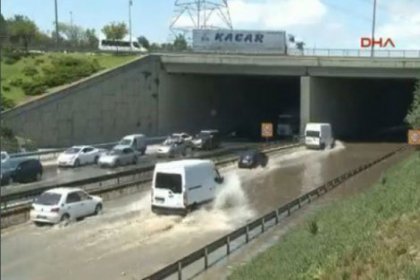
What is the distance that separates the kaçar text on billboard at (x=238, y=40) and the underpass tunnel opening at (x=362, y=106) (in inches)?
381

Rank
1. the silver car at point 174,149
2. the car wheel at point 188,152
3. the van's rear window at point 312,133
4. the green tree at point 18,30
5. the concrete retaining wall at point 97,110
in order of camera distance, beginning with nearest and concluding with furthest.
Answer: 1. the green tree at point 18,30
2. the silver car at point 174,149
3. the car wheel at point 188,152
4. the concrete retaining wall at point 97,110
5. the van's rear window at point 312,133

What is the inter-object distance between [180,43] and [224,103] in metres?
14.7

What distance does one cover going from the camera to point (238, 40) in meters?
84.0

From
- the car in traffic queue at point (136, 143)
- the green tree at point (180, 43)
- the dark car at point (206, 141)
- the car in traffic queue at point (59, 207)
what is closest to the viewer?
the car in traffic queue at point (59, 207)

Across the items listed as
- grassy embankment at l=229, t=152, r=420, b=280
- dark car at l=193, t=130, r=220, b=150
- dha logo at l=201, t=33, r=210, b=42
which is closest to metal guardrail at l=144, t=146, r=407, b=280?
grassy embankment at l=229, t=152, r=420, b=280

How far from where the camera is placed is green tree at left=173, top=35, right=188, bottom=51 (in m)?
80.0

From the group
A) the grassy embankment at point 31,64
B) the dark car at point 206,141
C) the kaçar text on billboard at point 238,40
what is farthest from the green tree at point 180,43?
the dark car at point 206,141

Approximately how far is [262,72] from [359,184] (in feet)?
96.2

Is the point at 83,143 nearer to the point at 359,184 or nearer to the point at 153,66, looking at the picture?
the point at 153,66

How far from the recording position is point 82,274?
59.3 ft

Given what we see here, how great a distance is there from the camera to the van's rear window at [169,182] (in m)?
27.2

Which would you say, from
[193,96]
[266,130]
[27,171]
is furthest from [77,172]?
[266,130]

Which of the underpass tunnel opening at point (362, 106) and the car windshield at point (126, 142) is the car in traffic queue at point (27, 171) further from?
the underpass tunnel opening at point (362, 106)

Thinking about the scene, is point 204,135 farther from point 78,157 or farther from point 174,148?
point 78,157
